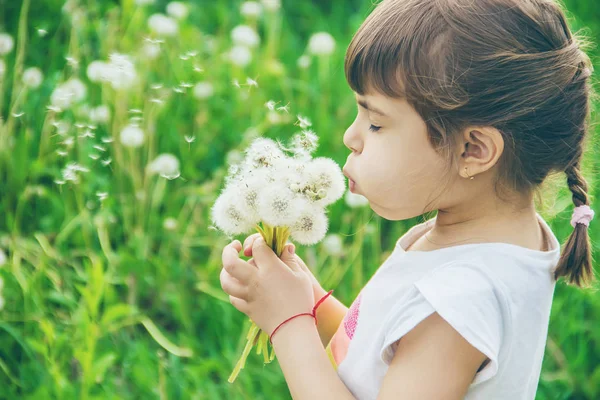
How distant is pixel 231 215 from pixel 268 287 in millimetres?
116

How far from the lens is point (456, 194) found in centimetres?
105

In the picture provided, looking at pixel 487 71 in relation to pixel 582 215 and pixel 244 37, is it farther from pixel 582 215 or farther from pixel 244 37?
pixel 244 37

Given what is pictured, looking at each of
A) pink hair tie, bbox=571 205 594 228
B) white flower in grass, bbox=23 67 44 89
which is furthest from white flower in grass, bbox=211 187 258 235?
white flower in grass, bbox=23 67 44 89

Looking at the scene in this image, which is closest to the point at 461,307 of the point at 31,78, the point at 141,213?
the point at 141,213

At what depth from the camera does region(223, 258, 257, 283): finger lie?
3.62ft

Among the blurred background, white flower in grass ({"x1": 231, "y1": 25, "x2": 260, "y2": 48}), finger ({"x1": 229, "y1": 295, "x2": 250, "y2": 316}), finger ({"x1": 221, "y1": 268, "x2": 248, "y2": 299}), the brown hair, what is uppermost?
the brown hair

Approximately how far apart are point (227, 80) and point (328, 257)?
0.77m

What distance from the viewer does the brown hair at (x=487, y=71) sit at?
995mm

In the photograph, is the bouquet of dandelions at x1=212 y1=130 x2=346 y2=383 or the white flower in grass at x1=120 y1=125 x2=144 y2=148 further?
the white flower in grass at x1=120 y1=125 x2=144 y2=148

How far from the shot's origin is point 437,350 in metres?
0.96

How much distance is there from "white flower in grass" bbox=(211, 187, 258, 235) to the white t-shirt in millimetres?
209

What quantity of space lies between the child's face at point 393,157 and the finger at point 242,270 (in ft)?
0.63

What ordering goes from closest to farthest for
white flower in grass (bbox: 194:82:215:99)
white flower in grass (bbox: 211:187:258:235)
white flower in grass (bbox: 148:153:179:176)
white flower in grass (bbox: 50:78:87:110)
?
white flower in grass (bbox: 211:187:258:235) → white flower in grass (bbox: 50:78:87:110) → white flower in grass (bbox: 148:153:179:176) → white flower in grass (bbox: 194:82:215:99)

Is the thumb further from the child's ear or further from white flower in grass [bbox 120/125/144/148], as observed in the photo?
white flower in grass [bbox 120/125/144/148]
